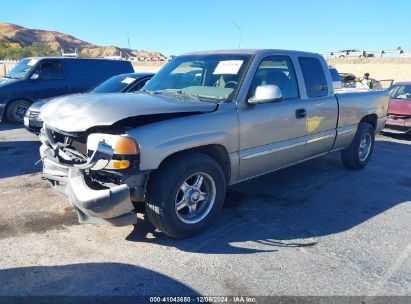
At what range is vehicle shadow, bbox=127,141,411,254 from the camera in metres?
3.76

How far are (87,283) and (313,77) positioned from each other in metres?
3.86

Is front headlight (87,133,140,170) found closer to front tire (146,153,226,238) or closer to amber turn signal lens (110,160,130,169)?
amber turn signal lens (110,160,130,169)

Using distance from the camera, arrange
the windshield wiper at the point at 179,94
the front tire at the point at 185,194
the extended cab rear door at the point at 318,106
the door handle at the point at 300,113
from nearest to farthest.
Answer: the front tire at the point at 185,194 < the windshield wiper at the point at 179,94 < the door handle at the point at 300,113 < the extended cab rear door at the point at 318,106

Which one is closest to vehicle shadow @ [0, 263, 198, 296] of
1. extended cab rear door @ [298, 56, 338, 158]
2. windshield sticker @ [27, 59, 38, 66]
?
extended cab rear door @ [298, 56, 338, 158]

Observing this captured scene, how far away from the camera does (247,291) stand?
2959 mm

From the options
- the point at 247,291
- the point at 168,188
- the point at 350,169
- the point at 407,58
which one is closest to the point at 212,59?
the point at 168,188

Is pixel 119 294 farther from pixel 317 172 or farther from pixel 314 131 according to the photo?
pixel 317 172

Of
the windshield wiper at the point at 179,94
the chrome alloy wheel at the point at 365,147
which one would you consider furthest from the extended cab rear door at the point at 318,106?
the windshield wiper at the point at 179,94

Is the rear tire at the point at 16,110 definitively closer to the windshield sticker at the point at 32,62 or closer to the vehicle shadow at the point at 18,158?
the windshield sticker at the point at 32,62

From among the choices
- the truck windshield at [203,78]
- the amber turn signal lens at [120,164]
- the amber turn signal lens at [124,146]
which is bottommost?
the amber turn signal lens at [120,164]

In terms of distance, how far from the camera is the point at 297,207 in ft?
15.4

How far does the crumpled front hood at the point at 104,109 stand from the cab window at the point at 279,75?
869mm

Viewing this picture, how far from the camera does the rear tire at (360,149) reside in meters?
6.21

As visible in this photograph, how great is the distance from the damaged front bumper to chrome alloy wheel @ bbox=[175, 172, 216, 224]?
564 millimetres
